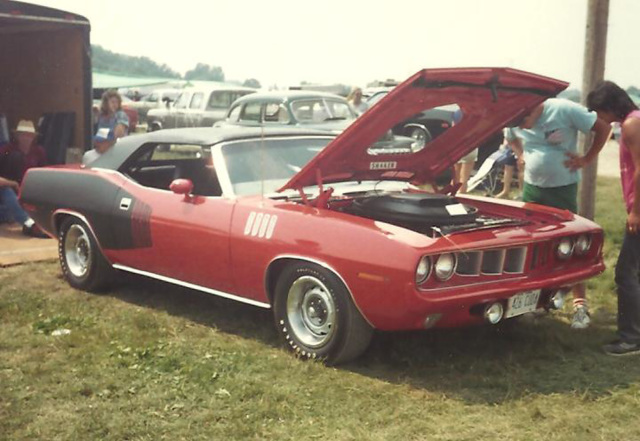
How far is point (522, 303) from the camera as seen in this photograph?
424cm

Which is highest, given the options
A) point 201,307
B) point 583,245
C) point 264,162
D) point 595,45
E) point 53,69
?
point 595,45

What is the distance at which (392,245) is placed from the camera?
3891 mm

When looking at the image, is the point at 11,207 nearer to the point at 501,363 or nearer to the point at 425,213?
the point at 425,213

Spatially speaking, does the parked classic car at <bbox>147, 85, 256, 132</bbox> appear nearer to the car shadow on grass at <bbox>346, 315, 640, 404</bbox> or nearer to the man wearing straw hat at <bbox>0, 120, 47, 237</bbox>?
the man wearing straw hat at <bbox>0, 120, 47, 237</bbox>

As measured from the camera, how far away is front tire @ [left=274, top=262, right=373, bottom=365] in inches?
162

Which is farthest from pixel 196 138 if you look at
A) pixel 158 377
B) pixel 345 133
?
pixel 158 377

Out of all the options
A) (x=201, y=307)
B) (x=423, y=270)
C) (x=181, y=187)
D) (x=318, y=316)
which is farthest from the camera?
(x=201, y=307)

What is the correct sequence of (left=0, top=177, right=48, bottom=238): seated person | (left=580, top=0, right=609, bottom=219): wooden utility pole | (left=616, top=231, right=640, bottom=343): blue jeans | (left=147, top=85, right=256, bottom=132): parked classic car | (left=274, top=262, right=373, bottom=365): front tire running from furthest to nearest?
(left=147, top=85, right=256, bottom=132): parked classic car, (left=0, top=177, right=48, bottom=238): seated person, (left=580, top=0, right=609, bottom=219): wooden utility pole, (left=616, top=231, right=640, bottom=343): blue jeans, (left=274, top=262, right=373, bottom=365): front tire

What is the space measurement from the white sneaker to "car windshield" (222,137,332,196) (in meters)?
2.11

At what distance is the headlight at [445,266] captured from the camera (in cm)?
393

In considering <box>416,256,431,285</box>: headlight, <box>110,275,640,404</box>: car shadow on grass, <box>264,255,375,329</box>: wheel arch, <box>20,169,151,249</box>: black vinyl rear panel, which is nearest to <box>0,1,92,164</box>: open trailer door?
<box>20,169,151,249</box>: black vinyl rear panel

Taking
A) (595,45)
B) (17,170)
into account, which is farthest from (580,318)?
(17,170)

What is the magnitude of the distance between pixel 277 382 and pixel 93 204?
2416 mm

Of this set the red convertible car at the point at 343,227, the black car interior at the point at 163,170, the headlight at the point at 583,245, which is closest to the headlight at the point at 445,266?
the red convertible car at the point at 343,227
